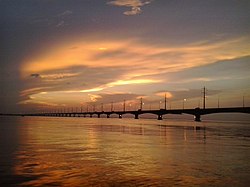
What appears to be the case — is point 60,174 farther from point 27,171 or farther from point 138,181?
point 138,181

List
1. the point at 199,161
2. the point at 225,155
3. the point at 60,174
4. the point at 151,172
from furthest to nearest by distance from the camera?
the point at 225,155 → the point at 199,161 → the point at 151,172 → the point at 60,174

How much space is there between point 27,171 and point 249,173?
1107cm

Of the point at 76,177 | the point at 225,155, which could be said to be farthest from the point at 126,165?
the point at 225,155

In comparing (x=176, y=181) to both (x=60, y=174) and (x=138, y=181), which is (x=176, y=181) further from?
(x=60, y=174)

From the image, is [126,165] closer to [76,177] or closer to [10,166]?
[76,177]

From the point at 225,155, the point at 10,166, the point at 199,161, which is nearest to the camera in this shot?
the point at 10,166

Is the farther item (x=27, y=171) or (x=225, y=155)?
(x=225, y=155)

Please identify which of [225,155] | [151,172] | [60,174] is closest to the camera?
[60,174]

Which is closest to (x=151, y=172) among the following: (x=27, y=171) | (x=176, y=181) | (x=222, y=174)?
(x=176, y=181)

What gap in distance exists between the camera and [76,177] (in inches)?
595

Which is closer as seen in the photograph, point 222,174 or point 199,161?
point 222,174

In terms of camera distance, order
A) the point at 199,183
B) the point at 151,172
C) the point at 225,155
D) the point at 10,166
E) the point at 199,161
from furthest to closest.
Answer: the point at 225,155 < the point at 199,161 < the point at 10,166 < the point at 151,172 < the point at 199,183

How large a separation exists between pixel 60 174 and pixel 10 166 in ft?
12.5

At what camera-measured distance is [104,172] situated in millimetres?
Answer: 16531
